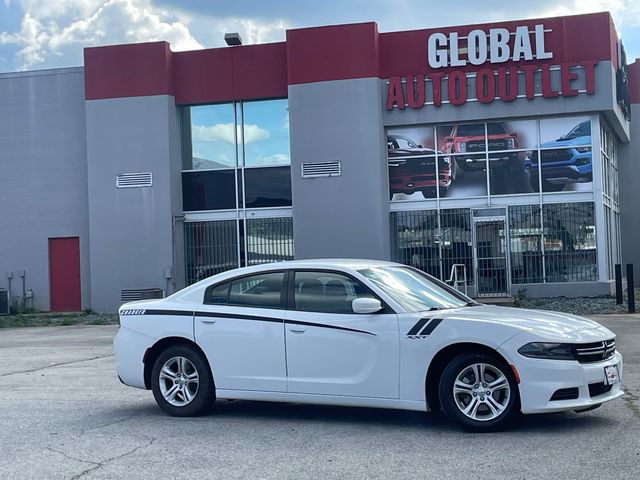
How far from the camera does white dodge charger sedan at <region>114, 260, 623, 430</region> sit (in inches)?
295

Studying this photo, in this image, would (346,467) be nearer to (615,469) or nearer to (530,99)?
(615,469)

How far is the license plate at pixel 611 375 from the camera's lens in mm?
Answer: 7586

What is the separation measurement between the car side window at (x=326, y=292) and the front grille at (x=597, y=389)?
207 centimetres

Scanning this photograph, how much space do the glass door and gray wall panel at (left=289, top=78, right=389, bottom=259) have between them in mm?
2491

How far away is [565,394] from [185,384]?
3704mm

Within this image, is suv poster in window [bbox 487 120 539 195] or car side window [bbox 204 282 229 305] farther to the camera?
suv poster in window [bbox 487 120 539 195]

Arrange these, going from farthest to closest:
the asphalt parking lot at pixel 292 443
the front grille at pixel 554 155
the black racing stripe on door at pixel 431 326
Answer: the front grille at pixel 554 155 → the black racing stripe on door at pixel 431 326 → the asphalt parking lot at pixel 292 443

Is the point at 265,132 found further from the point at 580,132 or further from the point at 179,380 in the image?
the point at 179,380

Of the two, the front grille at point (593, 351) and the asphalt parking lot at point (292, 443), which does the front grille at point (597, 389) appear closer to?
the front grille at point (593, 351)

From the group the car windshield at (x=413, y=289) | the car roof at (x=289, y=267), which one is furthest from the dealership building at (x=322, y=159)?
the car roof at (x=289, y=267)

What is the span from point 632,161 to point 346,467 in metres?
26.3

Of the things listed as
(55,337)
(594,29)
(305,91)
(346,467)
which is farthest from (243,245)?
(346,467)

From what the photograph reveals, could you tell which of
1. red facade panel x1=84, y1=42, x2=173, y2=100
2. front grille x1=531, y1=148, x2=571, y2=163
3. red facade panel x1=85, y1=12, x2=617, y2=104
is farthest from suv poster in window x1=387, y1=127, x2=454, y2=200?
red facade panel x1=84, y1=42, x2=173, y2=100

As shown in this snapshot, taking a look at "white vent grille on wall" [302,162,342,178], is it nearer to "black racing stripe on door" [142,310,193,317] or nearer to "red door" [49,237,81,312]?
"red door" [49,237,81,312]
